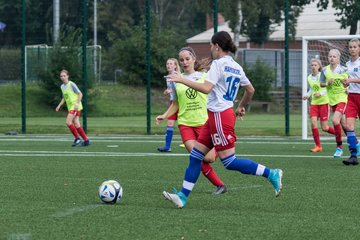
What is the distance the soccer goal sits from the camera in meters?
21.4

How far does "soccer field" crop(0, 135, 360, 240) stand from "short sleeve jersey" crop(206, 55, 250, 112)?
109 cm

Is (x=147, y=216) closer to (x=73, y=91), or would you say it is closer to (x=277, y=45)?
(x=73, y=91)

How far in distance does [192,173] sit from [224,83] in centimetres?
104

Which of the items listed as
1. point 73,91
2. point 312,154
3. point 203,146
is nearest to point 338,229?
point 203,146

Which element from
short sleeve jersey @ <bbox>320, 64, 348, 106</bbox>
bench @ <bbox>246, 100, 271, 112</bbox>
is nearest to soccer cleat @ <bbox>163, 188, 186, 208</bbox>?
short sleeve jersey @ <bbox>320, 64, 348, 106</bbox>

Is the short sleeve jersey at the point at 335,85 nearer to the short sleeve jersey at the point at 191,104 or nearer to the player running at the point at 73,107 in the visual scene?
the short sleeve jersey at the point at 191,104

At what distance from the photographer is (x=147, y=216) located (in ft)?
27.9

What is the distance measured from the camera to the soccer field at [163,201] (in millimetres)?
7668

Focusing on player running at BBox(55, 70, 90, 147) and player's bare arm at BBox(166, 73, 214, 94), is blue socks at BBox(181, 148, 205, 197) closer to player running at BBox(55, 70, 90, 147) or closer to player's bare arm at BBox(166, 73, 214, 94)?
player's bare arm at BBox(166, 73, 214, 94)

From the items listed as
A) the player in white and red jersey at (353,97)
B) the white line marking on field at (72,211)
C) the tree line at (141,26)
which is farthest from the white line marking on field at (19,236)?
the tree line at (141,26)

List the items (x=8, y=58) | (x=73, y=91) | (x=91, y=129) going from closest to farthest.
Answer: (x=73, y=91), (x=91, y=129), (x=8, y=58)

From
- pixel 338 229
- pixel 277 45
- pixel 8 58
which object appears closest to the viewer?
pixel 338 229

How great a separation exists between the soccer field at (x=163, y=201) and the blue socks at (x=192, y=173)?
198 millimetres

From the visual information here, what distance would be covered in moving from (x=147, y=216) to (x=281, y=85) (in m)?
34.2
